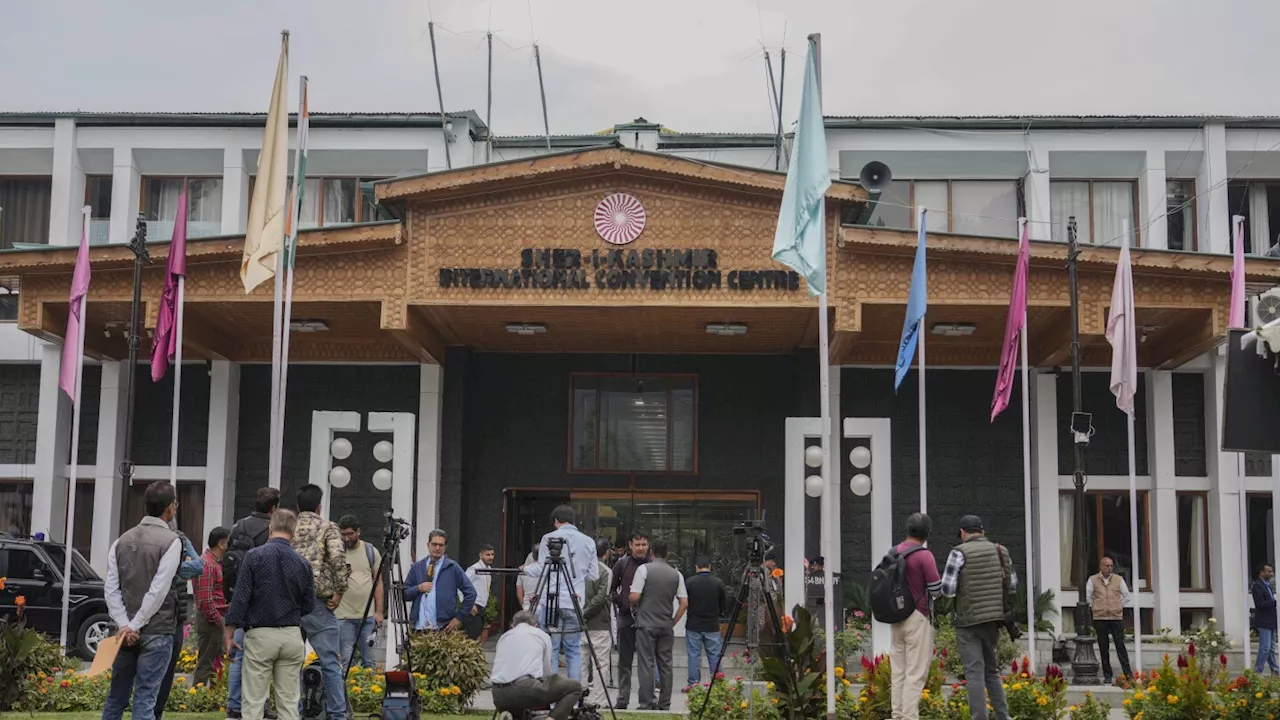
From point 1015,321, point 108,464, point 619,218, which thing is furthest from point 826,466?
point 108,464

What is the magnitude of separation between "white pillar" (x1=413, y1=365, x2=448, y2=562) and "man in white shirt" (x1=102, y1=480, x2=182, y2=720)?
1266 centimetres

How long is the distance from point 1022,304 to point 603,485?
888 cm

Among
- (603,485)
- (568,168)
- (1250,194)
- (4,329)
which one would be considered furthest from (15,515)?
(1250,194)

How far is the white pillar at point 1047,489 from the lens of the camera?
2325 cm

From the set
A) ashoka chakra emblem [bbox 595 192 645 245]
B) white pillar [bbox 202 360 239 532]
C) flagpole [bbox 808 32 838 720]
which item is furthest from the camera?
white pillar [bbox 202 360 239 532]

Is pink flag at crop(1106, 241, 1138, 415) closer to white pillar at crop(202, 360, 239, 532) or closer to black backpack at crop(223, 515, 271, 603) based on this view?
black backpack at crop(223, 515, 271, 603)

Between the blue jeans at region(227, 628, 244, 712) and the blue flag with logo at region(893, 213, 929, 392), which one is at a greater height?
the blue flag with logo at region(893, 213, 929, 392)

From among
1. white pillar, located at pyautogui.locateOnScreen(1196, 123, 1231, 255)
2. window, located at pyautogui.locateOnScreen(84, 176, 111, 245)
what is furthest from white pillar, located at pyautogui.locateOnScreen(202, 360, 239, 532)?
white pillar, located at pyautogui.locateOnScreen(1196, 123, 1231, 255)

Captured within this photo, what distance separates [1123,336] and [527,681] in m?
11.6

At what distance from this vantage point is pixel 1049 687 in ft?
40.3

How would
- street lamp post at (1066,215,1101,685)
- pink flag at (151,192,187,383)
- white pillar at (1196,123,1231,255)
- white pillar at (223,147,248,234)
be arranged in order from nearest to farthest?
street lamp post at (1066,215,1101,685) → pink flag at (151,192,187,383) → white pillar at (1196,123,1231,255) → white pillar at (223,147,248,234)

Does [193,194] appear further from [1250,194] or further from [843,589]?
[1250,194]

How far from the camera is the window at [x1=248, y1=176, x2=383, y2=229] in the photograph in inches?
1016

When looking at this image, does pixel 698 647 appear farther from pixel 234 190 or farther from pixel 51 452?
pixel 234 190
